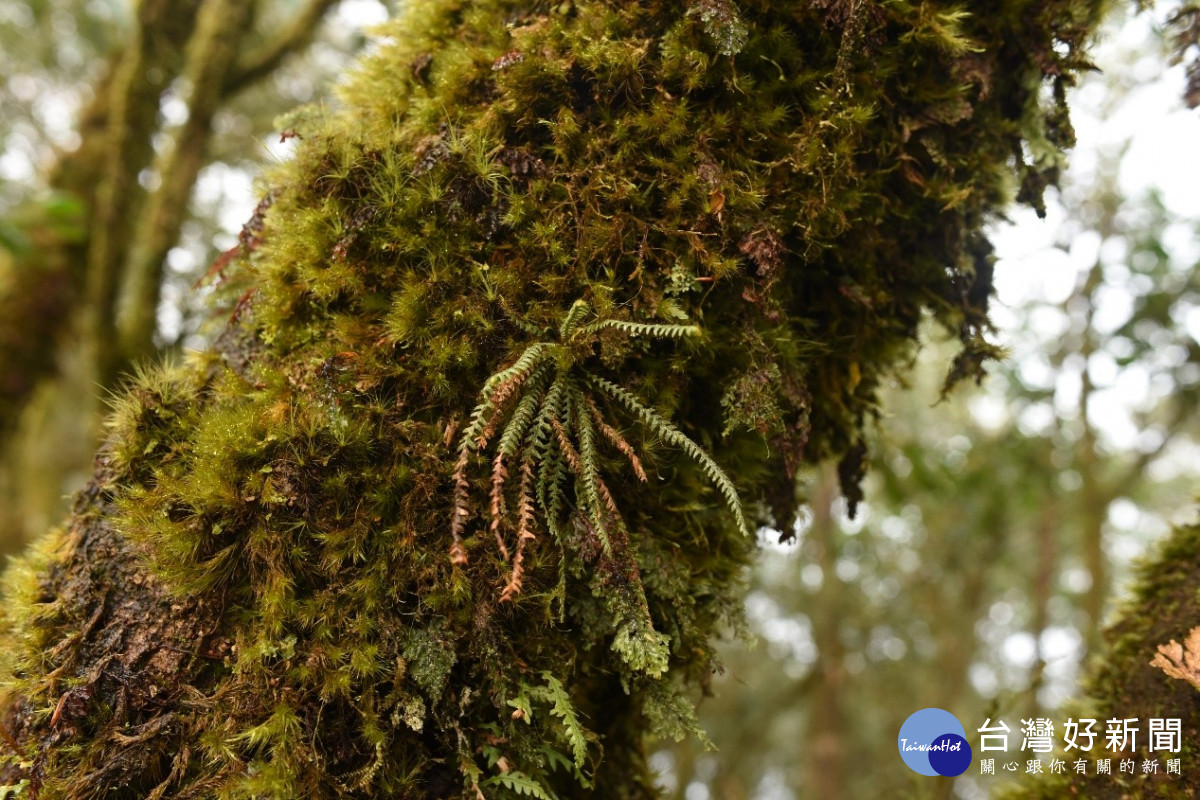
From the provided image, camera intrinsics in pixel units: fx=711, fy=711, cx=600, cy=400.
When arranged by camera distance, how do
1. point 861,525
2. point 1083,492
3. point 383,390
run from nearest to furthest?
point 383,390
point 1083,492
point 861,525

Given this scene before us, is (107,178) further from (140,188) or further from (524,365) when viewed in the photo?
(524,365)

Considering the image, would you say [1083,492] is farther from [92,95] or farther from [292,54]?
[92,95]

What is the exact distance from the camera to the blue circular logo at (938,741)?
192 centimetres

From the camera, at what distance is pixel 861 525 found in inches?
308

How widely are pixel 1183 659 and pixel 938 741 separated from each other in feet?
2.22

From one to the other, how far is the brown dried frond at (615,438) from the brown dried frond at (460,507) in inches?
9.7

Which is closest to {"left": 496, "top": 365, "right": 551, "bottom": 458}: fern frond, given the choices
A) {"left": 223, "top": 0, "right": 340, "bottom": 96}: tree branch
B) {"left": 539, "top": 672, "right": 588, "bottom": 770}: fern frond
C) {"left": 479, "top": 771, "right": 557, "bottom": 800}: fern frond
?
{"left": 539, "top": 672, "right": 588, "bottom": 770}: fern frond

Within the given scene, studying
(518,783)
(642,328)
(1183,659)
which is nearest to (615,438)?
(642,328)

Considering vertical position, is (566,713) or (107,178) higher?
(107,178)

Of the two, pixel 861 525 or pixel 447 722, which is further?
pixel 861 525

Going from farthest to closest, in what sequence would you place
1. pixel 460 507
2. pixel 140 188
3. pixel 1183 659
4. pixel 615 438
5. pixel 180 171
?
pixel 140 188 < pixel 180 171 < pixel 1183 659 < pixel 615 438 < pixel 460 507

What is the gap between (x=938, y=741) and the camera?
1928 mm

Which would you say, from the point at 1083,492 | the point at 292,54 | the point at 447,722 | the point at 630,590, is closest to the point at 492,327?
the point at 630,590

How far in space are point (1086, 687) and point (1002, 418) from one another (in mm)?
6825
